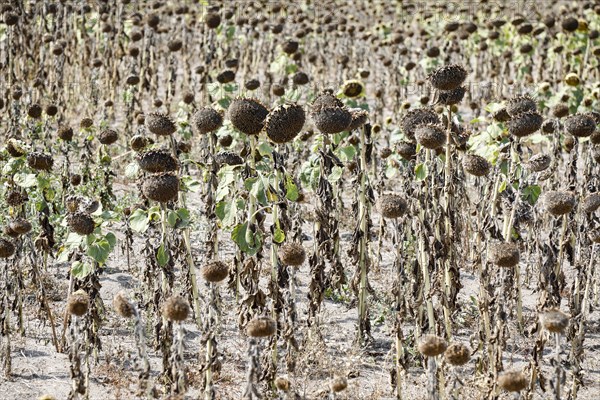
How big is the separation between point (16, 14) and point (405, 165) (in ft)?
21.3

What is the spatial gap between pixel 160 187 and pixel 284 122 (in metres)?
0.70

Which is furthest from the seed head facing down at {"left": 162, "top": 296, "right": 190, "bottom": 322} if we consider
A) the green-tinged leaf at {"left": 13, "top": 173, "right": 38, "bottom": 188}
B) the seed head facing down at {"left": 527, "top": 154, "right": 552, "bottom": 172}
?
the seed head facing down at {"left": 527, "top": 154, "right": 552, "bottom": 172}

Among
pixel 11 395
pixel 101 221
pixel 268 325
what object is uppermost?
pixel 101 221

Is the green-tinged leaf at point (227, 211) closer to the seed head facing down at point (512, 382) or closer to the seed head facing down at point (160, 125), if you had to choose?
the seed head facing down at point (160, 125)

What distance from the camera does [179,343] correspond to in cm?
348

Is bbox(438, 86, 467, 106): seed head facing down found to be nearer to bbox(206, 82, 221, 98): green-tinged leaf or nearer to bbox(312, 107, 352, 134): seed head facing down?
bbox(312, 107, 352, 134): seed head facing down

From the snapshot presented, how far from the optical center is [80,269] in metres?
4.17

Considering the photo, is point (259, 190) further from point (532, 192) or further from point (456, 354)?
point (532, 192)

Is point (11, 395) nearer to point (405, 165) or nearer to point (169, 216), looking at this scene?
point (169, 216)

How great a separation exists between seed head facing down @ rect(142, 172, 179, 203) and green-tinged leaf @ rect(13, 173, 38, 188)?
4.96ft

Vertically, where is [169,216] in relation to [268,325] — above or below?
above

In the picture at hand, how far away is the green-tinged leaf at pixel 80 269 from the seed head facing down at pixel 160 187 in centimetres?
71

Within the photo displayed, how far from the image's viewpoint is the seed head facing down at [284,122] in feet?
12.6

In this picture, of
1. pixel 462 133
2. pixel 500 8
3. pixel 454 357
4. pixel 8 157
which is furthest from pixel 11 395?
pixel 500 8
